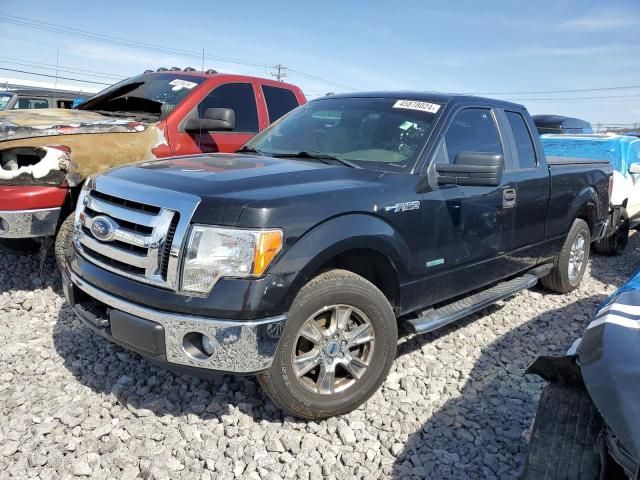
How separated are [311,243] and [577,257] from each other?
4.01 metres

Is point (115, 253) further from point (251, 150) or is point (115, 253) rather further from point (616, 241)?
point (616, 241)

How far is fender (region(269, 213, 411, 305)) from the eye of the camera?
257 centimetres

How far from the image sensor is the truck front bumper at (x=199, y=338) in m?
2.46

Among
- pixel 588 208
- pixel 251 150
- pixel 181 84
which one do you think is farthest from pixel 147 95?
pixel 588 208

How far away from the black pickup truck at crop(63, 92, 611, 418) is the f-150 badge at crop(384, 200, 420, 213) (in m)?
0.01

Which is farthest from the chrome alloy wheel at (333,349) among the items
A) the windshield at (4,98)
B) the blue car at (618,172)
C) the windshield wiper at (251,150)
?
the windshield at (4,98)

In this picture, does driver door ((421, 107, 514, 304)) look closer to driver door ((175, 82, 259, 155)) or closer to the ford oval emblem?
the ford oval emblem

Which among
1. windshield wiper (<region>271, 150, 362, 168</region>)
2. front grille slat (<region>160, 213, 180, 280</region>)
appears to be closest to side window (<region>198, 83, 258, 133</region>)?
windshield wiper (<region>271, 150, 362, 168</region>)

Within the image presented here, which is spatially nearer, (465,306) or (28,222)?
(465,306)

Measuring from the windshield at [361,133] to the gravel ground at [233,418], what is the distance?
4.79 ft

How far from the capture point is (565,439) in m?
1.99

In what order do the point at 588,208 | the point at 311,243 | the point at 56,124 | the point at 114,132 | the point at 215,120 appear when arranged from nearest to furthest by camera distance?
the point at 311,243 → the point at 56,124 → the point at 114,132 → the point at 215,120 → the point at 588,208

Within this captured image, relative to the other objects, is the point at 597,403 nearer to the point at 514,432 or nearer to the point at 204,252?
the point at 514,432

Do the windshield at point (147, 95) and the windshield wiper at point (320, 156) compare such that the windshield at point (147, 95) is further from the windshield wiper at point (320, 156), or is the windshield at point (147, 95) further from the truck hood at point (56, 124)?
the windshield wiper at point (320, 156)
